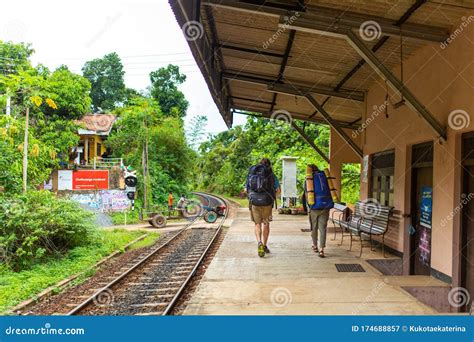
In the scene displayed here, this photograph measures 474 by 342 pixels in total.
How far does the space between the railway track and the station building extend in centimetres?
340

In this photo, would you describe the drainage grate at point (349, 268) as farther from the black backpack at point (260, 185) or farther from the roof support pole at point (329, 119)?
the roof support pole at point (329, 119)

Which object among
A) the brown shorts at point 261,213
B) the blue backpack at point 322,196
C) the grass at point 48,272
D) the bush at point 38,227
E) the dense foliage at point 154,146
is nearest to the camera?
the grass at point 48,272

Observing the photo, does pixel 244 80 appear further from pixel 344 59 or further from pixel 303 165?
pixel 303 165

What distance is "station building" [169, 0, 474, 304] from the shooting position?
4.78 m

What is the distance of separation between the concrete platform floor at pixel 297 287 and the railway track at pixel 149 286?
2.30ft

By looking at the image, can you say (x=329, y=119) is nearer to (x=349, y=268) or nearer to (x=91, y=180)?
(x=349, y=268)

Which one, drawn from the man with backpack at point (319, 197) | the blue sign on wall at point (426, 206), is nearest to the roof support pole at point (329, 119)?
the man with backpack at point (319, 197)

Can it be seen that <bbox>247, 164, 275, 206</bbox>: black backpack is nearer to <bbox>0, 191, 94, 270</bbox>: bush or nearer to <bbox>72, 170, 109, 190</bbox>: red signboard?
<bbox>0, 191, 94, 270</bbox>: bush

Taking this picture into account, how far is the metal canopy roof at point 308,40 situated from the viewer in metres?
4.82

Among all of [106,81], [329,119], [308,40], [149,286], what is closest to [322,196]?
[308,40]

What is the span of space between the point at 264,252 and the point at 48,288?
369 cm

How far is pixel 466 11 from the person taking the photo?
4598 mm

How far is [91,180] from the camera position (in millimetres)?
22094

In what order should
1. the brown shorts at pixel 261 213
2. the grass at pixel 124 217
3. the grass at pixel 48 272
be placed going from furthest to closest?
the grass at pixel 124 217 < the brown shorts at pixel 261 213 < the grass at pixel 48 272
